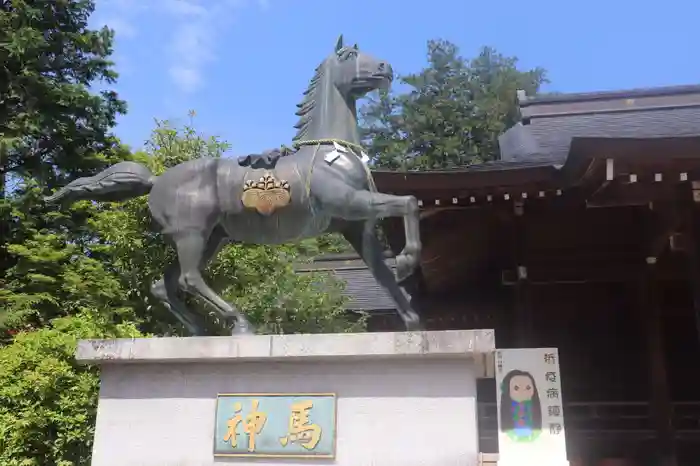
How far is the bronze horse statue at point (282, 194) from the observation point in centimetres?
420

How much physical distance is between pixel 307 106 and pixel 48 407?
16.2 ft

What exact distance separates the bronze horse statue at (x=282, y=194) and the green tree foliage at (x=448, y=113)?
1931cm

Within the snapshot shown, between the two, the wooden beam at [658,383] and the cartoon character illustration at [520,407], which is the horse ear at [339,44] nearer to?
the cartoon character illustration at [520,407]

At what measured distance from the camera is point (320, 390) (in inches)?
149

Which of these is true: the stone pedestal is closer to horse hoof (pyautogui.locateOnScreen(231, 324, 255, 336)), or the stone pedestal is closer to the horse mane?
horse hoof (pyautogui.locateOnScreen(231, 324, 255, 336))

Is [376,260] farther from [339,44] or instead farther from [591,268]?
[591,268]

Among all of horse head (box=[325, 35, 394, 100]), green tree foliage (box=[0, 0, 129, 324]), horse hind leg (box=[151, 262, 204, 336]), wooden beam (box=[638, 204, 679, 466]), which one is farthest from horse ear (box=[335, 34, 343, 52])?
green tree foliage (box=[0, 0, 129, 324])

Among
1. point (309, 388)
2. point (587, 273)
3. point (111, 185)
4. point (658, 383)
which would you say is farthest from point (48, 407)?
point (658, 383)

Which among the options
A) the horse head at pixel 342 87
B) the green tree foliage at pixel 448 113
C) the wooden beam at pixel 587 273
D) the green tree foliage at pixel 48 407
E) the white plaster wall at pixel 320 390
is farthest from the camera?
the green tree foliage at pixel 448 113

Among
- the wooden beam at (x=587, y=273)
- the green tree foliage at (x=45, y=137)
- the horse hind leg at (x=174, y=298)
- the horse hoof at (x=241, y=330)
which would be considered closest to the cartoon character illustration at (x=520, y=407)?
the horse hoof at (x=241, y=330)

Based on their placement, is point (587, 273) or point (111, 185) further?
point (587, 273)

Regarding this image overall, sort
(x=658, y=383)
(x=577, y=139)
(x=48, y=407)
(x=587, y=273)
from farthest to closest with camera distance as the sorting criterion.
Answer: (x=587, y=273)
(x=658, y=383)
(x=48, y=407)
(x=577, y=139)

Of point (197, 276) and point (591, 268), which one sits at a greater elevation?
point (591, 268)

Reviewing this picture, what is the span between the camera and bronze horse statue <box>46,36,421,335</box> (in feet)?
13.8
